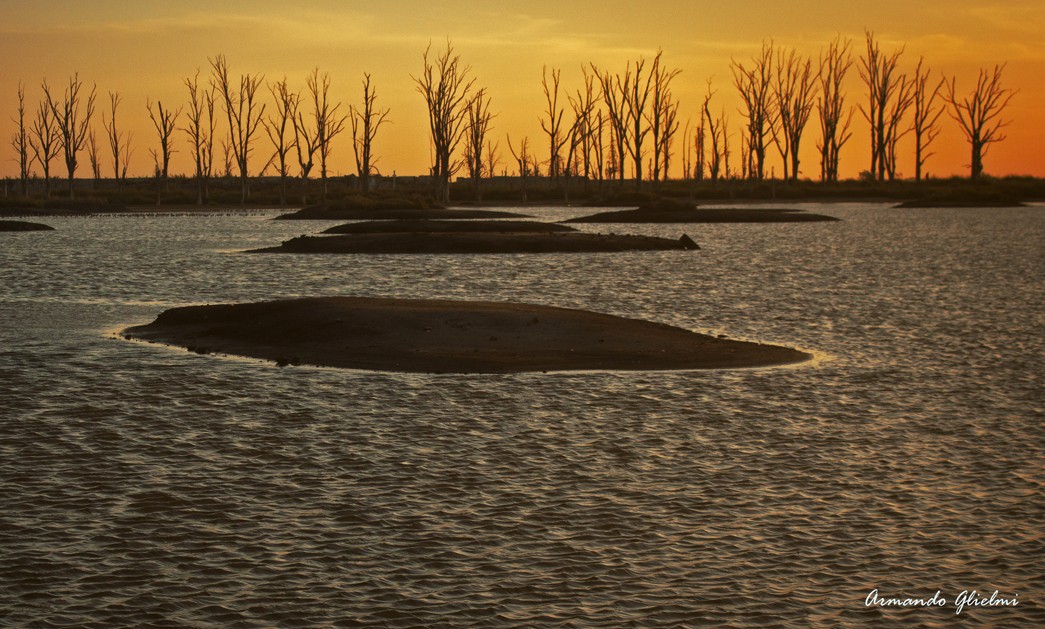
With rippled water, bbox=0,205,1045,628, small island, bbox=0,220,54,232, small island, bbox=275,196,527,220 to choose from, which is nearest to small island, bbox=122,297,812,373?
rippled water, bbox=0,205,1045,628

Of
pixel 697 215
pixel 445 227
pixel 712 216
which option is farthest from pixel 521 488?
pixel 697 215

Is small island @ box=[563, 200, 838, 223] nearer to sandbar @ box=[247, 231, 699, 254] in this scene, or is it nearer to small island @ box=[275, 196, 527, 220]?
small island @ box=[275, 196, 527, 220]

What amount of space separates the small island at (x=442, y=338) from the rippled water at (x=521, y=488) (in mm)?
837

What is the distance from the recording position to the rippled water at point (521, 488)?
323 inches

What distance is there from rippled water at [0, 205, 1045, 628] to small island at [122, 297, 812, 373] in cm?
84

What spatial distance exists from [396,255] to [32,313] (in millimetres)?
24457

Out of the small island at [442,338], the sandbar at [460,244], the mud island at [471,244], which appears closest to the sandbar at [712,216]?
the mud island at [471,244]

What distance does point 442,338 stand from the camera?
20172 mm

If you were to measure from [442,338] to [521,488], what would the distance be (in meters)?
9.37

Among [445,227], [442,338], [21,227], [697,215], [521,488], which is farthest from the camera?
[697,215]

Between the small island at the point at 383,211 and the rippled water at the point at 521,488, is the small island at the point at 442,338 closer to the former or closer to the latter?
the rippled water at the point at 521,488

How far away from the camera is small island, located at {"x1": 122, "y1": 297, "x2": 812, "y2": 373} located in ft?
60.5

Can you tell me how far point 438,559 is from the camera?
8.97m

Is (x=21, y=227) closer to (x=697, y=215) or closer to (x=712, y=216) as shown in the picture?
(x=697, y=215)
